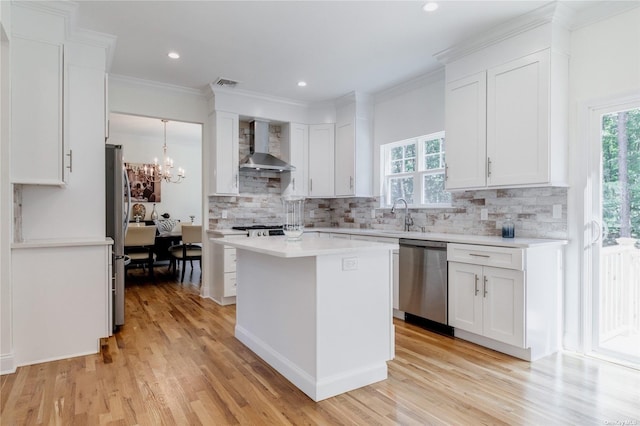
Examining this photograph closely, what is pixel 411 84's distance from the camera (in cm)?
450

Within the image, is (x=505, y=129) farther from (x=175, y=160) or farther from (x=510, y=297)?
(x=175, y=160)

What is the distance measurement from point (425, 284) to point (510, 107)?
1.76 meters

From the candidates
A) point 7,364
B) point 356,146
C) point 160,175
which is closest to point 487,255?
point 356,146

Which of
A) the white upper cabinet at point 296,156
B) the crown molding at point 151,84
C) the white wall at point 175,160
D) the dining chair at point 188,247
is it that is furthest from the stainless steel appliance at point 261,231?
the white wall at point 175,160

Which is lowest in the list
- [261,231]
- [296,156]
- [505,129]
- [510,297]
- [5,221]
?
[510,297]

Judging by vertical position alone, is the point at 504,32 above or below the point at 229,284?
above

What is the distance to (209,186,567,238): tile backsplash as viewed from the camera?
319 cm

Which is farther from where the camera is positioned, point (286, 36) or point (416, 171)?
point (416, 171)

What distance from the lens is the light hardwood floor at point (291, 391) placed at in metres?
2.03

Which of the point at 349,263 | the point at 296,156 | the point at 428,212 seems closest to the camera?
the point at 349,263

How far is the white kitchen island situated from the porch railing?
1.81 m

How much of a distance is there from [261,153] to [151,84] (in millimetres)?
1602

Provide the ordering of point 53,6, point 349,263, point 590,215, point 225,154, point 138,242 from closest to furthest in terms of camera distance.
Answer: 1. point 349,263
2. point 53,6
3. point 590,215
4. point 225,154
5. point 138,242

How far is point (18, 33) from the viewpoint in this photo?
2768 millimetres
